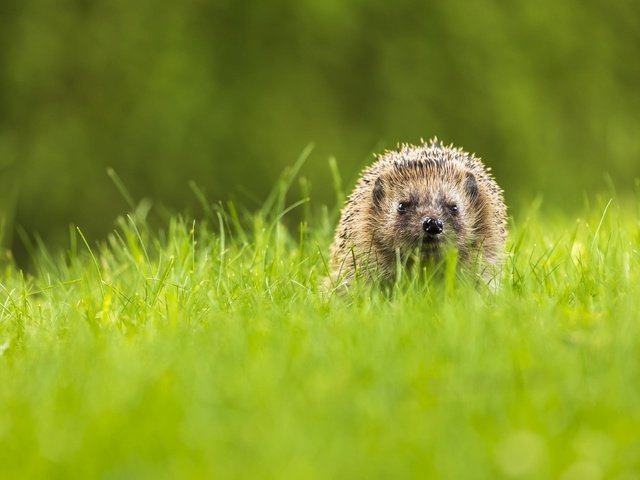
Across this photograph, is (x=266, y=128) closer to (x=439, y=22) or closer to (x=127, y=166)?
(x=127, y=166)

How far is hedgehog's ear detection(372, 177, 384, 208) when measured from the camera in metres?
7.81

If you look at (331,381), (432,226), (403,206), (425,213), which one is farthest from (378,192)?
(331,381)

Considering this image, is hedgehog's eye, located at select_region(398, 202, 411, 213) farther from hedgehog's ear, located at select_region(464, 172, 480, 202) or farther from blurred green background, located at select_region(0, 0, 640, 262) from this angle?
blurred green background, located at select_region(0, 0, 640, 262)

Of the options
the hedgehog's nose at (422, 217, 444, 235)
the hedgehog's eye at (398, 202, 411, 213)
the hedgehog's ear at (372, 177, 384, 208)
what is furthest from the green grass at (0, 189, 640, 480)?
the hedgehog's ear at (372, 177, 384, 208)

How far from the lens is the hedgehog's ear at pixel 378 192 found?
25.6 ft

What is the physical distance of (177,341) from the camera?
18.2 ft

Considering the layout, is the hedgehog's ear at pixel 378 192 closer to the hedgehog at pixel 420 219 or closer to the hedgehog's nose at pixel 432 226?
the hedgehog at pixel 420 219

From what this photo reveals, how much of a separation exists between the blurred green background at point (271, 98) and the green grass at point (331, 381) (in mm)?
9241

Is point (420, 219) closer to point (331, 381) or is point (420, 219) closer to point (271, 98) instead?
point (331, 381)

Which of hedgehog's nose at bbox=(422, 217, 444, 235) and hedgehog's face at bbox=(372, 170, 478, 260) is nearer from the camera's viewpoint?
hedgehog's nose at bbox=(422, 217, 444, 235)

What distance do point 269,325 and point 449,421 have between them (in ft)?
4.93

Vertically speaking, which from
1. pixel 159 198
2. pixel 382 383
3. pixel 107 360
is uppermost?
pixel 382 383

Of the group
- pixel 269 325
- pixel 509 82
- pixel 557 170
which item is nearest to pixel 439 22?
pixel 509 82

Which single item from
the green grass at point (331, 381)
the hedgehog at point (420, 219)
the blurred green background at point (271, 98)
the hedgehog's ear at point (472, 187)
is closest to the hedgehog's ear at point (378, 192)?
the hedgehog at point (420, 219)
